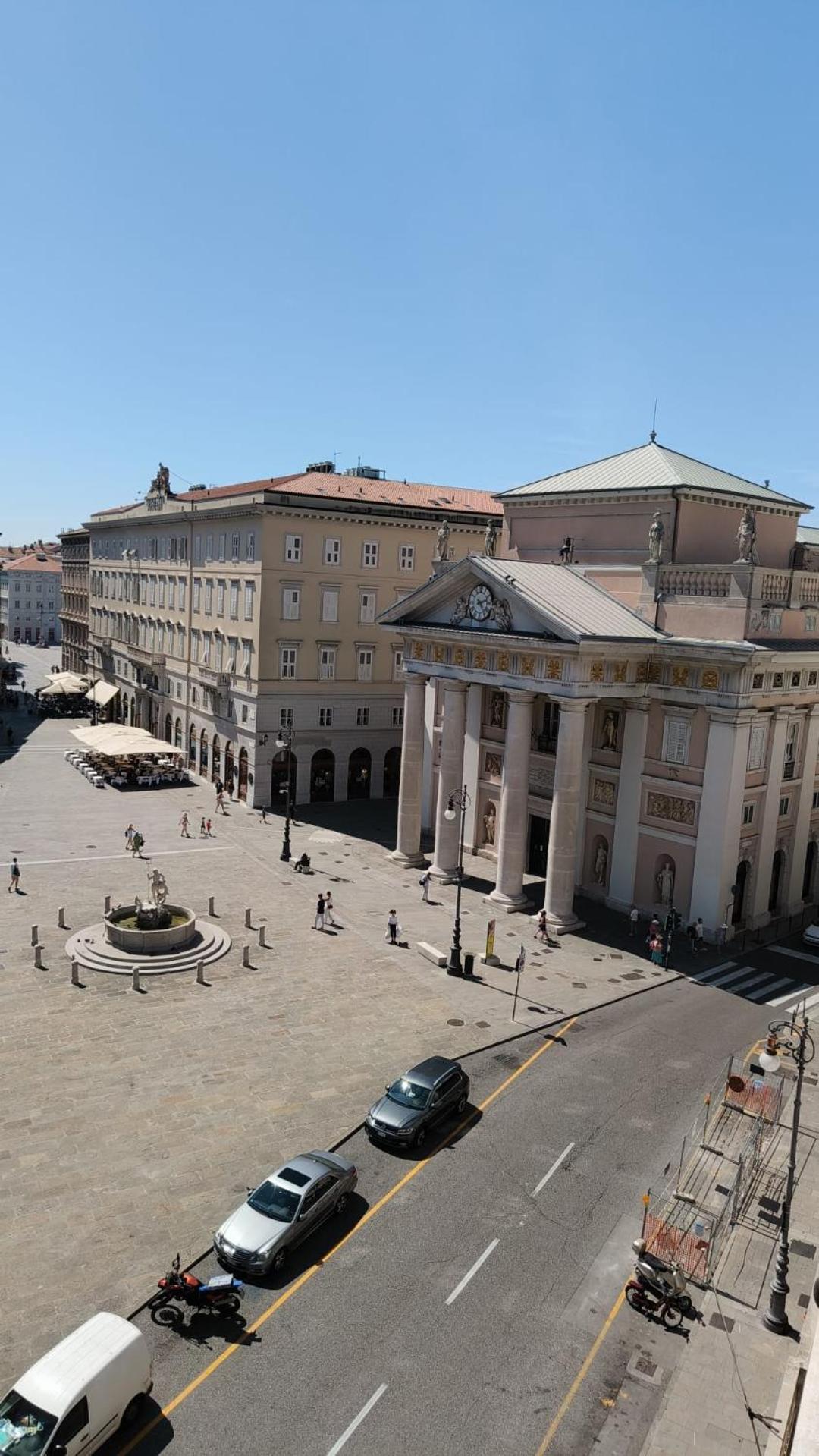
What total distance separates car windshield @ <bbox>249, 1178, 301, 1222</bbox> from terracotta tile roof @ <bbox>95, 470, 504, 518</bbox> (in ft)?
143

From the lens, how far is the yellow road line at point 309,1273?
48.4 feet

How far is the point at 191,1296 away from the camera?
16.9 metres

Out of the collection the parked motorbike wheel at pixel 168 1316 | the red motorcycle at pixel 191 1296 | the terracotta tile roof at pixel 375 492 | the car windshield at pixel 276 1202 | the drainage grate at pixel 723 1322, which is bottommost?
the drainage grate at pixel 723 1322

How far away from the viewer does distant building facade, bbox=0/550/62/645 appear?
573ft

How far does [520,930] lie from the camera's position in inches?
1517

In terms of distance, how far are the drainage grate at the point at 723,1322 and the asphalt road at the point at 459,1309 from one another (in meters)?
1.08

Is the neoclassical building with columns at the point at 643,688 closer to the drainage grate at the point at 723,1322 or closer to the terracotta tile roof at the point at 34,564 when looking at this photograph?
the drainage grate at the point at 723,1322

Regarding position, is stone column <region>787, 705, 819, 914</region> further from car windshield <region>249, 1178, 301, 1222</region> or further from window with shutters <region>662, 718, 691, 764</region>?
car windshield <region>249, 1178, 301, 1222</region>

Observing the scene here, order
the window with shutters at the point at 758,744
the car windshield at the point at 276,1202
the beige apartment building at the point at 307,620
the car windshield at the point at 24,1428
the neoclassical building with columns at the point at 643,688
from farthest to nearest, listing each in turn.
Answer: the beige apartment building at the point at 307,620, the window with shutters at the point at 758,744, the neoclassical building with columns at the point at 643,688, the car windshield at the point at 276,1202, the car windshield at the point at 24,1428

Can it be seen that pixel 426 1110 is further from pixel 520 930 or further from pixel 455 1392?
pixel 520 930

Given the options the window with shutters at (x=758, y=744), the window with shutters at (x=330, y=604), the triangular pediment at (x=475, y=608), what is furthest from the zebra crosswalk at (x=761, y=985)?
the window with shutters at (x=330, y=604)

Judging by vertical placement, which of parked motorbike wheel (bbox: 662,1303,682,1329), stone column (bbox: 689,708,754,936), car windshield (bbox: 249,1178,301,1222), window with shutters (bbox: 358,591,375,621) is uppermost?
window with shutters (bbox: 358,591,375,621)

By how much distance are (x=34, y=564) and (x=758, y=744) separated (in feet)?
533

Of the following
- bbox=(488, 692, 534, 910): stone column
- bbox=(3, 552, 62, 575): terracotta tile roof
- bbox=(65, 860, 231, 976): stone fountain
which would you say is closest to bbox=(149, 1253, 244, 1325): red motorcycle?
bbox=(65, 860, 231, 976): stone fountain
